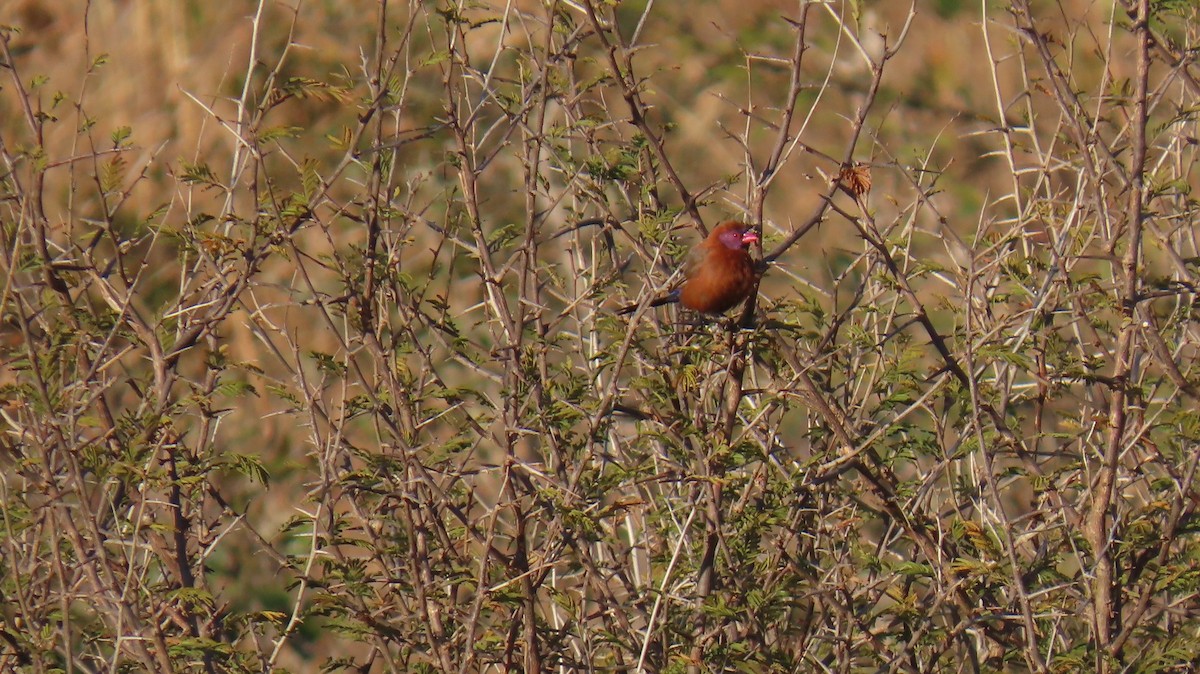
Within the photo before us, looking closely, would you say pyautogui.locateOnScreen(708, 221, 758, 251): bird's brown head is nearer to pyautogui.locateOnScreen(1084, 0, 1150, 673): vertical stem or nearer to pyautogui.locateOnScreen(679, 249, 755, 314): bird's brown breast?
pyautogui.locateOnScreen(679, 249, 755, 314): bird's brown breast

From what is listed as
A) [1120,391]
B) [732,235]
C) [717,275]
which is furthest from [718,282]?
[1120,391]

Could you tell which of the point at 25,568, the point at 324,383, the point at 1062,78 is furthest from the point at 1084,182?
the point at 25,568

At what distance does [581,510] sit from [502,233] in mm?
705

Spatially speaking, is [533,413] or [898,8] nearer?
[533,413]

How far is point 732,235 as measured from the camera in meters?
3.79

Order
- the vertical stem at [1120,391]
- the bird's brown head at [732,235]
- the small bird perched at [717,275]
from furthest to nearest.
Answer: the bird's brown head at [732,235] → the small bird perched at [717,275] → the vertical stem at [1120,391]

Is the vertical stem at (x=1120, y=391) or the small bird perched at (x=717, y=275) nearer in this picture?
the vertical stem at (x=1120, y=391)

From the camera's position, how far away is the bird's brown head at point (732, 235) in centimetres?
373

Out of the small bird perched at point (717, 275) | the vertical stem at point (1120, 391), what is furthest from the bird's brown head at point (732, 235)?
the vertical stem at point (1120, 391)

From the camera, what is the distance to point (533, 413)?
10.8 feet

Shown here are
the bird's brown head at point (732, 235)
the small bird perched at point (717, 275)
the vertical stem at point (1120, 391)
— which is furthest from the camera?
the bird's brown head at point (732, 235)

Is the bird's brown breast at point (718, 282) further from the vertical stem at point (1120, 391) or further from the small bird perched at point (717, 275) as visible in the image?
the vertical stem at point (1120, 391)

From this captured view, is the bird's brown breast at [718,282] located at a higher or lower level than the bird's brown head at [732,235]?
lower

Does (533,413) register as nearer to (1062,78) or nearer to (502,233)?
(502,233)
